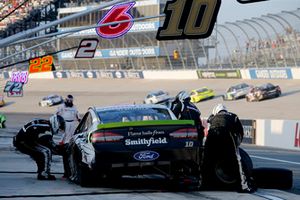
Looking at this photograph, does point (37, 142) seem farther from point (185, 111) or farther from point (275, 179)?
point (275, 179)

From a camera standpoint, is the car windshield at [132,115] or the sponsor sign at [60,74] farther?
the sponsor sign at [60,74]

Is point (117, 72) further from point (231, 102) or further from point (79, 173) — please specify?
point (79, 173)

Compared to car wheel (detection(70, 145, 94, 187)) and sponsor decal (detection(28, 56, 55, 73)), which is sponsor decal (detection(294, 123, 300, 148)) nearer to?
sponsor decal (detection(28, 56, 55, 73))

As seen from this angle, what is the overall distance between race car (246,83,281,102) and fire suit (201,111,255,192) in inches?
1854

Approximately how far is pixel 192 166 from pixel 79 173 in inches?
66.6

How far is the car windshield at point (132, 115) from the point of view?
11773 millimetres

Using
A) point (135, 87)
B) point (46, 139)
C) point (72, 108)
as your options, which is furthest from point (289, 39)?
point (46, 139)

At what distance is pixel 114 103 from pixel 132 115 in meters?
57.3

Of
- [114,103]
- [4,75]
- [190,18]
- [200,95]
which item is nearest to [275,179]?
[190,18]

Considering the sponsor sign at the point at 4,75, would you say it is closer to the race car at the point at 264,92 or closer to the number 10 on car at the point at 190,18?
the race car at the point at 264,92

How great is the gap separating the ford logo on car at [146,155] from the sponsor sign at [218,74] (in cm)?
5601

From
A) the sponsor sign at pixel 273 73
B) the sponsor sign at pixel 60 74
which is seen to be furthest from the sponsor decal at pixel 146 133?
the sponsor sign at pixel 60 74

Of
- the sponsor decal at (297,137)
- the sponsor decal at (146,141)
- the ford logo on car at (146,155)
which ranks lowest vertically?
the sponsor decal at (297,137)

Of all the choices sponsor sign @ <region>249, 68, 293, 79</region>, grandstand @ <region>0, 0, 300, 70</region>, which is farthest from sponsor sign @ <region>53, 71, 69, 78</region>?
sponsor sign @ <region>249, 68, 293, 79</region>
